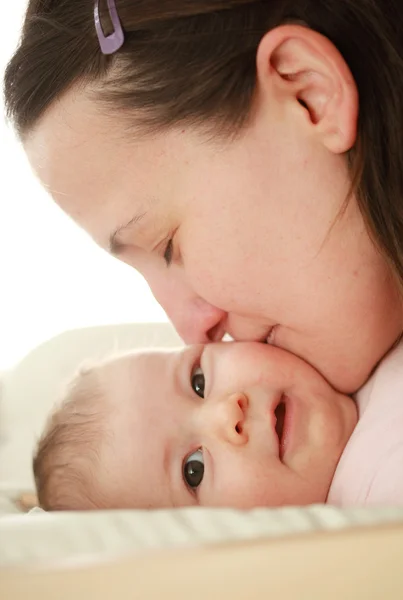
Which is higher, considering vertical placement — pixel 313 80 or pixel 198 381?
pixel 313 80

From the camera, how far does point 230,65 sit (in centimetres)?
114

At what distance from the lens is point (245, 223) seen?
4.03 ft

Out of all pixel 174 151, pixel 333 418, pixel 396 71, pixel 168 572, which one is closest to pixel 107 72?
pixel 174 151

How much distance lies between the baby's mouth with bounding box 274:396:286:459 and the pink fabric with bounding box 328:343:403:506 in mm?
95

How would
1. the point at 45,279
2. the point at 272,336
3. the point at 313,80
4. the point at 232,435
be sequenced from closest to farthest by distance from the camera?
the point at 313,80
the point at 232,435
the point at 272,336
the point at 45,279

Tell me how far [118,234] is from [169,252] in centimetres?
9

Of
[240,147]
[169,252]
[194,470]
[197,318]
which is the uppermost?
[240,147]

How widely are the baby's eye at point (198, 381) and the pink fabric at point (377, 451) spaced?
0.27 meters

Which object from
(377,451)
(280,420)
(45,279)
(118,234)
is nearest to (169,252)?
(118,234)

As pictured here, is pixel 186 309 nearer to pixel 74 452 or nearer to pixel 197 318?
pixel 197 318

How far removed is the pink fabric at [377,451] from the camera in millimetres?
1111

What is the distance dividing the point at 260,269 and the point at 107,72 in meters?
0.36

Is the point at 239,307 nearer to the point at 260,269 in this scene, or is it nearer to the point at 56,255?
the point at 260,269

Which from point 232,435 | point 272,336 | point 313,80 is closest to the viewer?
point 313,80
